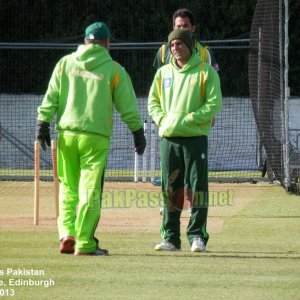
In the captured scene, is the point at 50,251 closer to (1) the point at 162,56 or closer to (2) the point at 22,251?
(2) the point at 22,251

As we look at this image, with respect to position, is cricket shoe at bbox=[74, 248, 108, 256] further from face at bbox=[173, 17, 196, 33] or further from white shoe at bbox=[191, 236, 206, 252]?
face at bbox=[173, 17, 196, 33]

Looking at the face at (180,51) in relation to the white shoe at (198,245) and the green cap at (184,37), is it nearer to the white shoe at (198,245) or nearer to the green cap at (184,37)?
the green cap at (184,37)

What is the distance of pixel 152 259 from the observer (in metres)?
10.6

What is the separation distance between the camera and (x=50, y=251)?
11.1 m

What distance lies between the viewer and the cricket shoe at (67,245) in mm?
10844

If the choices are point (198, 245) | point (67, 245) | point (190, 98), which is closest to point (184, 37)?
point (190, 98)

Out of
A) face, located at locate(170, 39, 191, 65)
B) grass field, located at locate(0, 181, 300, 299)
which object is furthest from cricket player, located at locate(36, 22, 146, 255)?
face, located at locate(170, 39, 191, 65)

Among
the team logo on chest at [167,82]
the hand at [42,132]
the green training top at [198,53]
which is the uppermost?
the green training top at [198,53]

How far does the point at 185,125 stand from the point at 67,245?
1.62 m

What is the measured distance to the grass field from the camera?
885cm

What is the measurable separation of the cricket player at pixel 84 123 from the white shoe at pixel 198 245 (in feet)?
3.00

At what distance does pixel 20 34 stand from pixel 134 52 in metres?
4.73

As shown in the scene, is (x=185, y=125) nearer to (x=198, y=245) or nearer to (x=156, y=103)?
(x=156, y=103)

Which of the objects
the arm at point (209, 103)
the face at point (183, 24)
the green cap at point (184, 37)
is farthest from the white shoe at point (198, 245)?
the face at point (183, 24)
